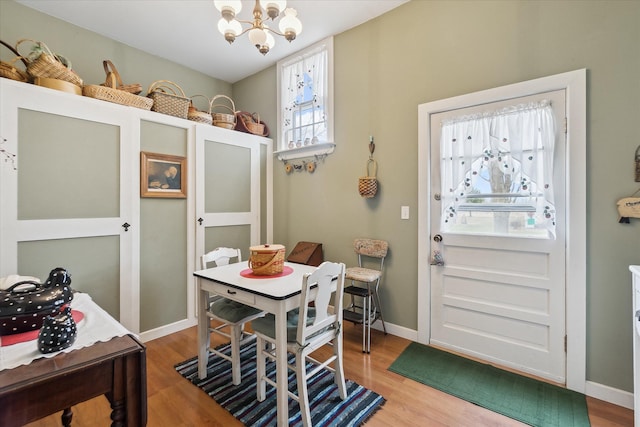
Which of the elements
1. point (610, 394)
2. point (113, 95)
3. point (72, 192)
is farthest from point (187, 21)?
point (610, 394)

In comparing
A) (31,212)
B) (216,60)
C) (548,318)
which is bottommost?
(548,318)

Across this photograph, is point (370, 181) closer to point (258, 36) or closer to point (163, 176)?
point (258, 36)

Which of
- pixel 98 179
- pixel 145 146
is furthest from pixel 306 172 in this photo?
pixel 98 179

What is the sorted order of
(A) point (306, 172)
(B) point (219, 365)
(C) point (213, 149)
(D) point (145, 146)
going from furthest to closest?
1. (A) point (306, 172)
2. (C) point (213, 149)
3. (D) point (145, 146)
4. (B) point (219, 365)

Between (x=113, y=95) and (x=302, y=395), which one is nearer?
(x=302, y=395)

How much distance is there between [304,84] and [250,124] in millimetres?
819

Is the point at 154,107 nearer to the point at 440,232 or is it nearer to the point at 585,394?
the point at 440,232

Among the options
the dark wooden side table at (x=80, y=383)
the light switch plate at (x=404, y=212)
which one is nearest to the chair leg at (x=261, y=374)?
the dark wooden side table at (x=80, y=383)

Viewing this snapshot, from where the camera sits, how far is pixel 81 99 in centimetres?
232

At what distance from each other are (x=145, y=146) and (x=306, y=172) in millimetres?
1644

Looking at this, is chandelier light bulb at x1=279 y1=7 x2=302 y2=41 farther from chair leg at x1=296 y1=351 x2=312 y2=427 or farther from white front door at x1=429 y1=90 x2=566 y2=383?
chair leg at x1=296 y1=351 x2=312 y2=427

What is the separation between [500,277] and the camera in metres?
2.22

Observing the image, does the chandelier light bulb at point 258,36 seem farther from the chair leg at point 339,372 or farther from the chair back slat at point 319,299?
the chair leg at point 339,372

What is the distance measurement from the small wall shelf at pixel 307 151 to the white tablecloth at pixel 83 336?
241 centimetres
